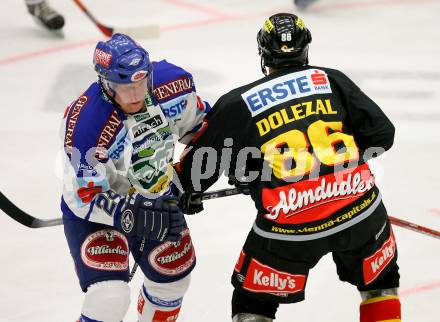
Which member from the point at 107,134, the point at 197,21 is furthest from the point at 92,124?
the point at 197,21

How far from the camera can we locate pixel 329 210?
9.76 ft

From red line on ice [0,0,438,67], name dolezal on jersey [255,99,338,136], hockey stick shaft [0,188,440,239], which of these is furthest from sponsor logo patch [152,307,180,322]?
red line on ice [0,0,438,67]

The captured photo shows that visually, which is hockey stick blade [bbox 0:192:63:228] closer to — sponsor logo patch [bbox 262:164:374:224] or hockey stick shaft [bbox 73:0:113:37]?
sponsor logo patch [bbox 262:164:374:224]

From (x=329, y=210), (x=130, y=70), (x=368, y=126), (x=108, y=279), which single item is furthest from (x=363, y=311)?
(x=130, y=70)

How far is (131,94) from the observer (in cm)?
309

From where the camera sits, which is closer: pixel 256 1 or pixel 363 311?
pixel 363 311

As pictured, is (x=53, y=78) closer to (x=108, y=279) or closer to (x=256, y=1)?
(x=256, y=1)

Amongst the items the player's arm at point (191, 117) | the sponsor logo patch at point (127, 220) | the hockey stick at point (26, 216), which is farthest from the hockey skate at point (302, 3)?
the sponsor logo patch at point (127, 220)

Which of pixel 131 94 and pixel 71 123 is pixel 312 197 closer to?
pixel 131 94

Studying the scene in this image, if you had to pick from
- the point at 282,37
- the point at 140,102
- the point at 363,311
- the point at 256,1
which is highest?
the point at 282,37

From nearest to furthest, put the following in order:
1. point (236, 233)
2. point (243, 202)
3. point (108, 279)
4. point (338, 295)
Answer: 1. point (108, 279)
2. point (338, 295)
3. point (236, 233)
4. point (243, 202)

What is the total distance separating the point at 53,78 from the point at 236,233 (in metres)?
2.38

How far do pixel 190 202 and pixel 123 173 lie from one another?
1.11 ft

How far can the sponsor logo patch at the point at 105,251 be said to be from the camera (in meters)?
3.21
